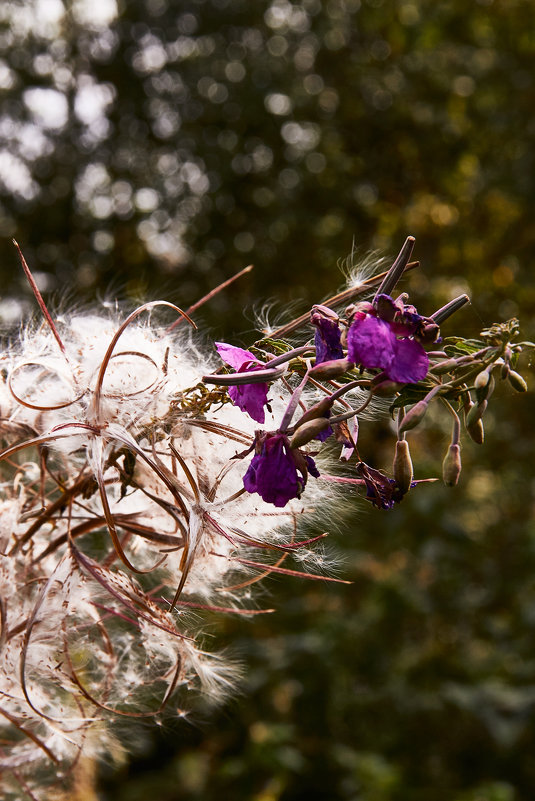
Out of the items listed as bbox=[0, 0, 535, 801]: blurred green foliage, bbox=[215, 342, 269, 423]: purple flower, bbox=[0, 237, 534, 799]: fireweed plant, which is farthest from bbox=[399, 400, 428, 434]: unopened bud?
bbox=[0, 0, 535, 801]: blurred green foliage

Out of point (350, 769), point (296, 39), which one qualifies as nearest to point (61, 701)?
point (350, 769)

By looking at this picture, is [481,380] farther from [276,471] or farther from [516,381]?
[276,471]

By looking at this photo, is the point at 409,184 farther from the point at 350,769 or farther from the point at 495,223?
the point at 350,769

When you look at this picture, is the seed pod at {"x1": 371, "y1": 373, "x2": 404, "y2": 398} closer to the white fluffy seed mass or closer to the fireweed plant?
the fireweed plant

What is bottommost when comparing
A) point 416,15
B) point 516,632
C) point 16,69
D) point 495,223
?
point 516,632

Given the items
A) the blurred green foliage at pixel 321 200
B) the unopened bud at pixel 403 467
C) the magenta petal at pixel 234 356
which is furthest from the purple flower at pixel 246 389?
the blurred green foliage at pixel 321 200

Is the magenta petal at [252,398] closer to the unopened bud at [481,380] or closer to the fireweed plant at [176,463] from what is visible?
the fireweed plant at [176,463]

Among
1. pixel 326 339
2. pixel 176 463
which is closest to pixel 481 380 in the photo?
pixel 326 339
